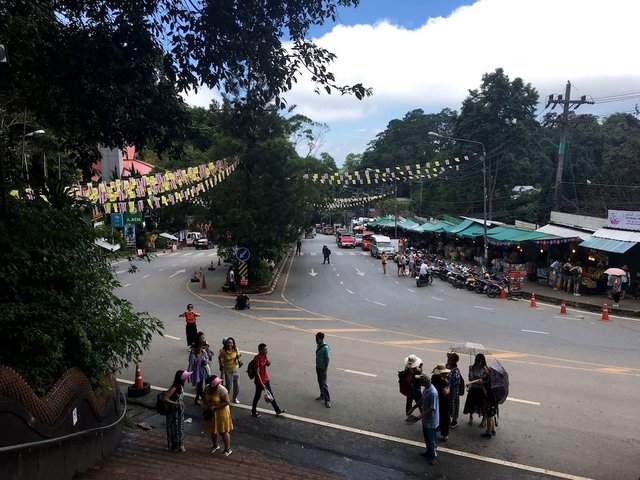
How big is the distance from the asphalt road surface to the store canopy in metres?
3.32

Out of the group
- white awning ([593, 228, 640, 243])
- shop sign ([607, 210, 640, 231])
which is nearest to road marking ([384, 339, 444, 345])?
white awning ([593, 228, 640, 243])

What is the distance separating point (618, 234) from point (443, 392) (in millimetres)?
19388

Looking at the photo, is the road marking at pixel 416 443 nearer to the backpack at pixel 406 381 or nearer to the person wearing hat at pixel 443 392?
the person wearing hat at pixel 443 392

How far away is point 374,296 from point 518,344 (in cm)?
1074

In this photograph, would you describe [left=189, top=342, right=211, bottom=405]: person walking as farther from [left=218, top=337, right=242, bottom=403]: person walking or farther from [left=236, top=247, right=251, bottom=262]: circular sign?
[left=236, top=247, right=251, bottom=262]: circular sign

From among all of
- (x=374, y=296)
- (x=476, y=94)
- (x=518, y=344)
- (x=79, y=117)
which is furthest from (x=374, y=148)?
(x=79, y=117)

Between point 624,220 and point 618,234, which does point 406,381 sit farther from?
point 624,220

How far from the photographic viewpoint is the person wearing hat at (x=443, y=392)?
7.89 m

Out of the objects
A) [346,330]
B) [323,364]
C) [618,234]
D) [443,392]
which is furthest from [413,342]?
[618,234]

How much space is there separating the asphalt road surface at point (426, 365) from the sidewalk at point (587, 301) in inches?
43.1

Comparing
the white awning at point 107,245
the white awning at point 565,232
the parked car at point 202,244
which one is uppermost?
the white awning at point 107,245

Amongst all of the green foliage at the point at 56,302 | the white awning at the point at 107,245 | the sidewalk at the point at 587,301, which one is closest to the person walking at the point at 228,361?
the green foliage at the point at 56,302

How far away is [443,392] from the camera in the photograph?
7.89 metres

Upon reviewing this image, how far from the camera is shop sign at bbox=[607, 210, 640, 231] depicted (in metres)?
22.9
